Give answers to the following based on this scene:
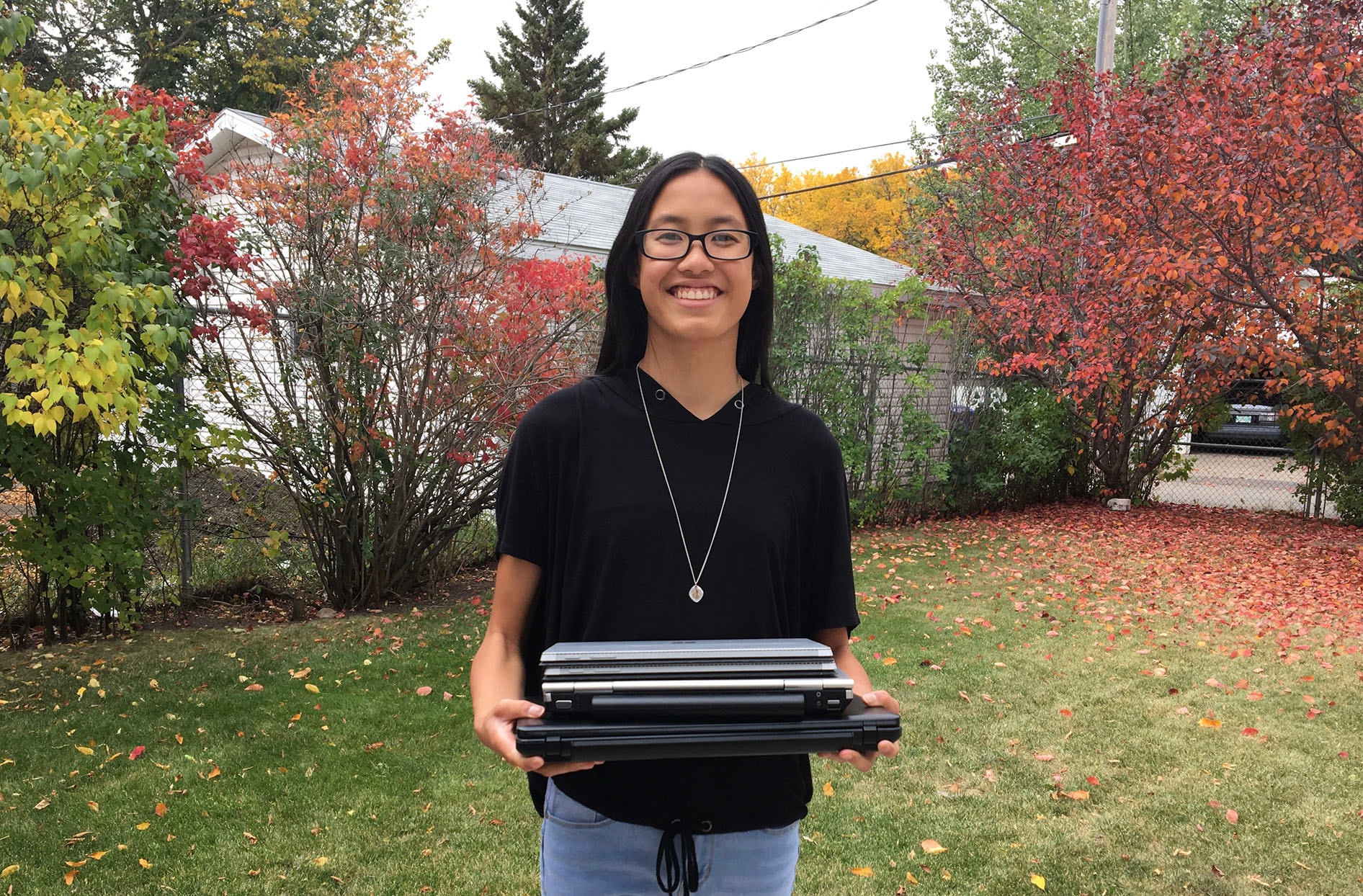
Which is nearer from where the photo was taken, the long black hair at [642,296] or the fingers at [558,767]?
the fingers at [558,767]

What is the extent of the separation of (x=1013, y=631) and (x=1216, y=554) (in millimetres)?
4075

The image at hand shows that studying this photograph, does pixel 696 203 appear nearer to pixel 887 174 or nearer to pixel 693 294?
pixel 693 294

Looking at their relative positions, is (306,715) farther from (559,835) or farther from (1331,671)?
(1331,671)

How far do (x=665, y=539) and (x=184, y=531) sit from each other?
6.12 m

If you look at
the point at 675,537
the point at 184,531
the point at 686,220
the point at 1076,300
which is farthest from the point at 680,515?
the point at 1076,300

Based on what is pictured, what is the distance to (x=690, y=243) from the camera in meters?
1.53

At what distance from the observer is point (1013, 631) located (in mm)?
6621

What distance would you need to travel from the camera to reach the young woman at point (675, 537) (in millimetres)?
1457

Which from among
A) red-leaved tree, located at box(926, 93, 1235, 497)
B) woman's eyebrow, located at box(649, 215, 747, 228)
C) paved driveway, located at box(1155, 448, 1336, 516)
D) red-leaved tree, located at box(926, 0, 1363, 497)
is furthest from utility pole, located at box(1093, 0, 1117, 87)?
woman's eyebrow, located at box(649, 215, 747, 228)

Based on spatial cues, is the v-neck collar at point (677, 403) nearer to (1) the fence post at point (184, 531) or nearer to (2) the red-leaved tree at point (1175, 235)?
(1) the fence post at point (184, 531)

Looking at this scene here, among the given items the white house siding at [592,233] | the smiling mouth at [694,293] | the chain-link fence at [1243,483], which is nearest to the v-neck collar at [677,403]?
the smiling mouth at [694,293]

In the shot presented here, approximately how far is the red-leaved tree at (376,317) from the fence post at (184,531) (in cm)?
25

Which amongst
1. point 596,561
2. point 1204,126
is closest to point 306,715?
point 596,561

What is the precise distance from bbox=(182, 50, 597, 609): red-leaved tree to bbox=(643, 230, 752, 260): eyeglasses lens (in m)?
5.04
